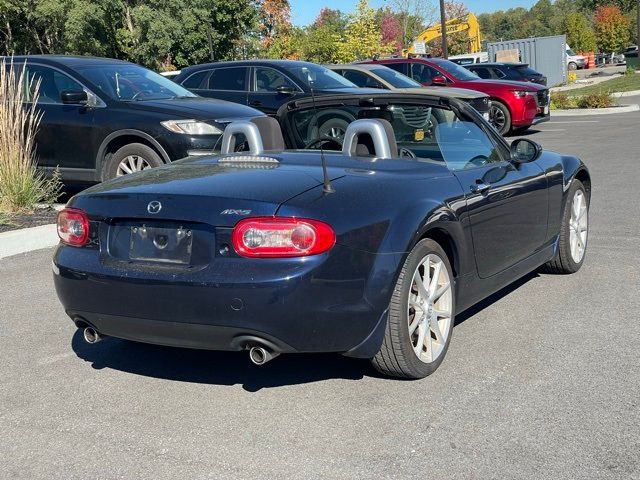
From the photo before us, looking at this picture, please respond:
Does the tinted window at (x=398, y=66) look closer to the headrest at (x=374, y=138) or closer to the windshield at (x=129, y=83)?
the windshield at (x=129, y=83)

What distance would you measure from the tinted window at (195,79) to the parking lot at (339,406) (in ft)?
30.0

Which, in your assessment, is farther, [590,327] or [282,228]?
[590,327]

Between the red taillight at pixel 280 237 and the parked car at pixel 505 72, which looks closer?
the red taillight at pixel 280 237

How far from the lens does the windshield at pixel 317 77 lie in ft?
45.9

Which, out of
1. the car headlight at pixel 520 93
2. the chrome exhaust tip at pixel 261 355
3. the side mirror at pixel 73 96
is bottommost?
the chrome exhaust tip at pixel 261 355

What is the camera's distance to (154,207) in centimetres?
415

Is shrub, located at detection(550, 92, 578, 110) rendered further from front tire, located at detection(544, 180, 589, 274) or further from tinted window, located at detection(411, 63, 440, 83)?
front tire, located at detection(544, 180, 589, 274)

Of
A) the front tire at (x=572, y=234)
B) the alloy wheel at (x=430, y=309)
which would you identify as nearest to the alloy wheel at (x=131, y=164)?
the front tire at (x=572, y=234)

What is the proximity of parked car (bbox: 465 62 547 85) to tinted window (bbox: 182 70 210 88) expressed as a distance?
518 inches

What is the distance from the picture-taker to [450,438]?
378cm

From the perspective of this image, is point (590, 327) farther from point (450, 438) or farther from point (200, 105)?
point (200, 105)

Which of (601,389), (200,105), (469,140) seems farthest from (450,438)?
(200,105)

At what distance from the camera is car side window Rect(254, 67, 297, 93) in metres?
14.1

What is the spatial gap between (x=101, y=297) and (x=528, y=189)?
9.27 ft
